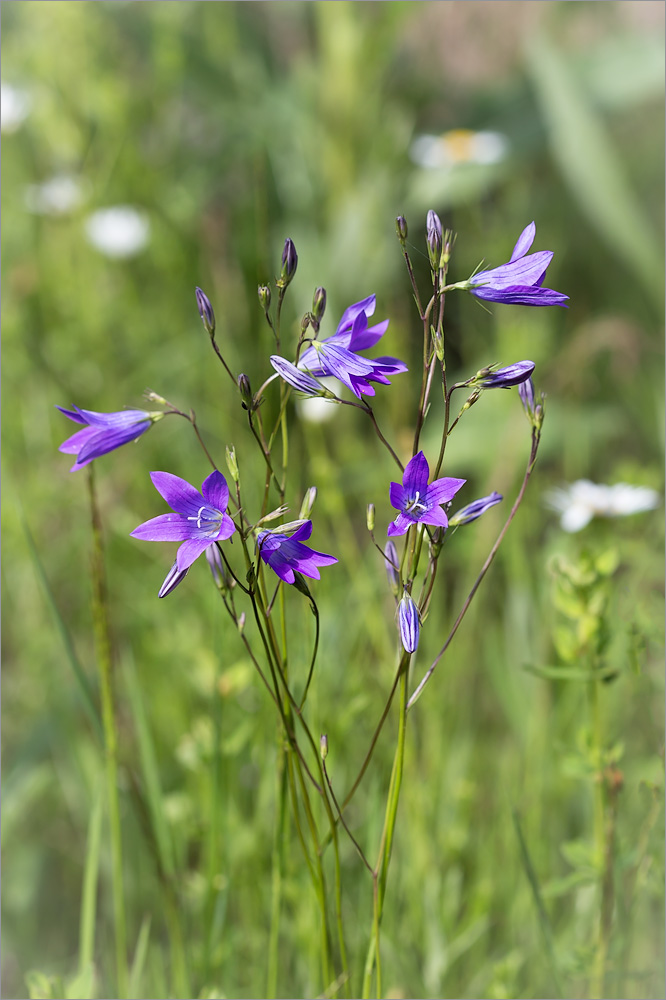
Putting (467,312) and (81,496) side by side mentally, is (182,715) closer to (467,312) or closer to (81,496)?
(81,496)

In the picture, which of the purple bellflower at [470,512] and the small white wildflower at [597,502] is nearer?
the purple bellflower at [470,512]

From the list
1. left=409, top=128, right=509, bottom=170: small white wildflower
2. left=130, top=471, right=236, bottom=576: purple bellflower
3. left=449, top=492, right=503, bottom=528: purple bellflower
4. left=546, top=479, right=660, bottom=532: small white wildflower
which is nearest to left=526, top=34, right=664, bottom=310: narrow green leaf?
left=409, top=128, right=509, bottom=170: small white wildflower

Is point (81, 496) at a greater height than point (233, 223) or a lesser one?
lesser

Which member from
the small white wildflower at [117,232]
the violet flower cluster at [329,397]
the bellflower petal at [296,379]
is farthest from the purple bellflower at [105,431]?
the small white wildflower at [117,232]

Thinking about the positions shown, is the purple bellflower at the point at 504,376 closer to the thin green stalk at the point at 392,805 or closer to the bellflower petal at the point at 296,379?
the bellflower petal at the point at 296,379

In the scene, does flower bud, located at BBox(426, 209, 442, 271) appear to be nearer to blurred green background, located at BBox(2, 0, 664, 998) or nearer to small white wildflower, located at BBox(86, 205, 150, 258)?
blurred green background, located at BBox(2, 0, 664, 998)

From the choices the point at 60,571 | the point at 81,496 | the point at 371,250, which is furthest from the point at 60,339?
the point at 371,250
